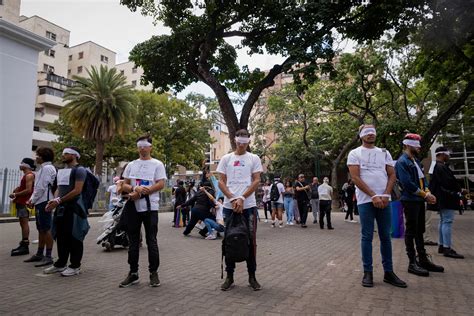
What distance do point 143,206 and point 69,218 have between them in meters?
1.42

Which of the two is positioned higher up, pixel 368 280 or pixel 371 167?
pixel 371 167

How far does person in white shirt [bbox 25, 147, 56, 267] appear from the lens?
→ 6.03 m

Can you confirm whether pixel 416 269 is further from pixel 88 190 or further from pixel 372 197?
pixel 88 190

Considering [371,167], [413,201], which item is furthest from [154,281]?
[413,201]

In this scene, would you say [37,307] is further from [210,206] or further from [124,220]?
[210,206]

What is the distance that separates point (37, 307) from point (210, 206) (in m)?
6.09

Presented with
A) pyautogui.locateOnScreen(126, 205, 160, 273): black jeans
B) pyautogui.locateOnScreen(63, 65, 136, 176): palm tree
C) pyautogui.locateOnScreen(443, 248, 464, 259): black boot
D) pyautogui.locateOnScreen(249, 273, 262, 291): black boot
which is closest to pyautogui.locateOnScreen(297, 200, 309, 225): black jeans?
pyautogui.locateOnScreen(443, 248, 464, 259): black boot

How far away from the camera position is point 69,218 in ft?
17.1

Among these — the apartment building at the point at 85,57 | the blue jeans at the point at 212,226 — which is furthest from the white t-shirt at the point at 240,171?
the apartment building at the point at 85,57

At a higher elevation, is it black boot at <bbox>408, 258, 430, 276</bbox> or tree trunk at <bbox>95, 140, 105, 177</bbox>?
tree trunk at <bbox>95, 140, 105, 177</bbox>

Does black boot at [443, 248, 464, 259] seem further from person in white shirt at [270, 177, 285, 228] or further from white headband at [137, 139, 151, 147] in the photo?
person in white shirt at [270, 177, 285, 228]

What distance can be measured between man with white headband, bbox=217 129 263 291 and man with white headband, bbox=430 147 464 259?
389cm

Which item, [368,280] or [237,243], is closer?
[237,243]

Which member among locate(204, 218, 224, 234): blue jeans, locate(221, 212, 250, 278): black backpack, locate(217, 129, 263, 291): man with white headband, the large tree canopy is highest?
the large tree canopy
